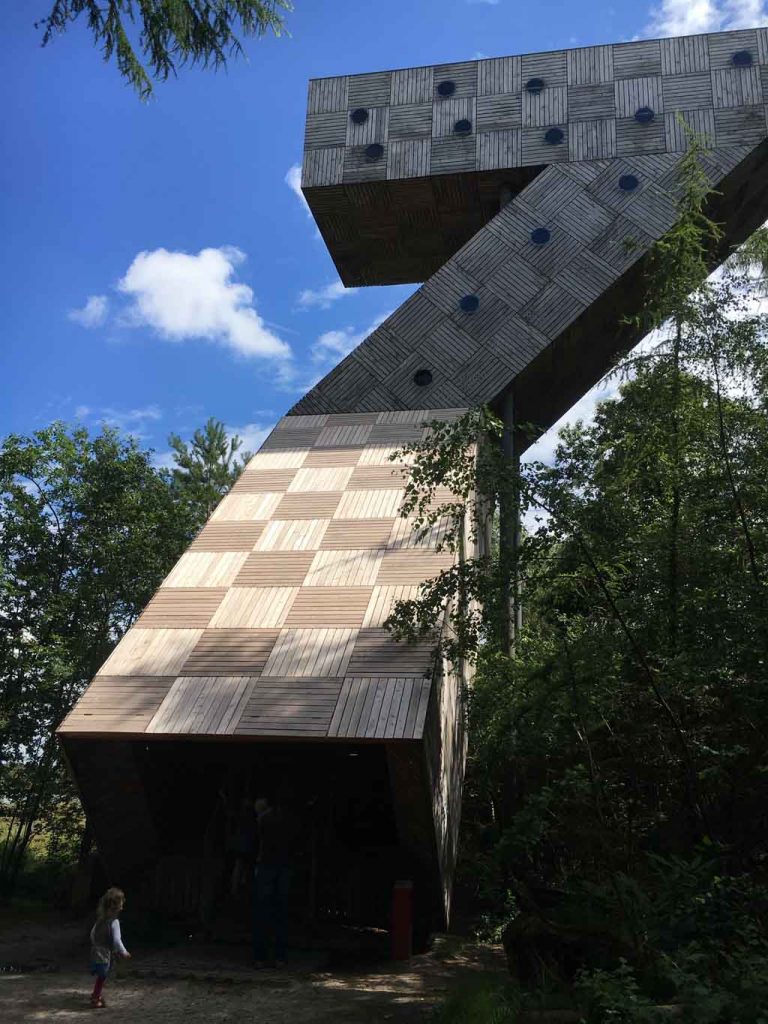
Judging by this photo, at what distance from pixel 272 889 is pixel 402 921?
4.37 feet

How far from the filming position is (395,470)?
11453 mm

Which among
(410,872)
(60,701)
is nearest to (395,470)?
(410,872)

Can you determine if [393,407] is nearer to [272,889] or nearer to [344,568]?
[344,568]

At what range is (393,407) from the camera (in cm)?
1323

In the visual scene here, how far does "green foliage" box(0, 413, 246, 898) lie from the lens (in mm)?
12328

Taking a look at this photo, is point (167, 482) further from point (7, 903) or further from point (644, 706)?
point (644, 706)

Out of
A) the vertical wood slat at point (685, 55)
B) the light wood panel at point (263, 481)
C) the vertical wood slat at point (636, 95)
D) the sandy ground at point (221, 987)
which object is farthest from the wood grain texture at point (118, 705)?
the vertical wood slat at point (685, 55)

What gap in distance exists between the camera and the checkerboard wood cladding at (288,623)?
7.63 meters

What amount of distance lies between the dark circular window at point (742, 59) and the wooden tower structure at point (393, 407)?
39 mm

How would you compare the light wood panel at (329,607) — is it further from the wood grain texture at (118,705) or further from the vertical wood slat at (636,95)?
the vertical wood slat at (636,95)

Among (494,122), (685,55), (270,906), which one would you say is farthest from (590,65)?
(270,906)

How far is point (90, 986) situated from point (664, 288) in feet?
22.8

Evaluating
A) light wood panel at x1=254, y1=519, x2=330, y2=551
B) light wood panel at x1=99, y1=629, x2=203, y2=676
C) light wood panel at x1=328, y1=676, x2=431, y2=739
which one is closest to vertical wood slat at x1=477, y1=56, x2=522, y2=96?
light wood panel at x1=254, y1=519, x2=330, y2=551

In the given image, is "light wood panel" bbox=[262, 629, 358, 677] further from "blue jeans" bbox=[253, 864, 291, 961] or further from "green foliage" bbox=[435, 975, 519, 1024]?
"green foliage" bbox=[435, 975, 519, 1024]
